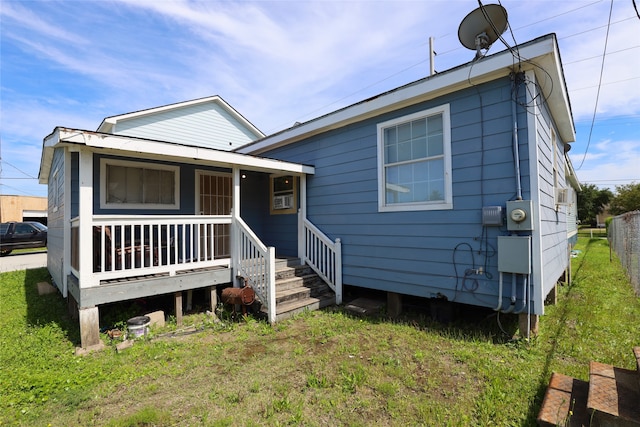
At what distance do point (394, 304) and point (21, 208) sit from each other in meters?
31.0

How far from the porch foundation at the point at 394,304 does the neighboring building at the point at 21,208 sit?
98.9ft

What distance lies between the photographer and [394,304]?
4836 millimetres

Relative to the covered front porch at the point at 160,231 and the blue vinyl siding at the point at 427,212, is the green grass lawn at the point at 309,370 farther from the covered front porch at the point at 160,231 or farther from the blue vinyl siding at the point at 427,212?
the blue vinyl siding at the point at 427,212

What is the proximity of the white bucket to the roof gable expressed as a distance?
8384mm

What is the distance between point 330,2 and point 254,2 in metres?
1.39

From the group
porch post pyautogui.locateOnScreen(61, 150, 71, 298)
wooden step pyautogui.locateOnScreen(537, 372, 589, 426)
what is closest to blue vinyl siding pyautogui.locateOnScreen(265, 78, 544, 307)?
wooden step pyautogui.locateOnScreen(537, 372, 589, 426)

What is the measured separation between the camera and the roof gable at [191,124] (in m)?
10.3

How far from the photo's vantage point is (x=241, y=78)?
8.99 meters

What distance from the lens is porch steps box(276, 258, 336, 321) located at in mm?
4754

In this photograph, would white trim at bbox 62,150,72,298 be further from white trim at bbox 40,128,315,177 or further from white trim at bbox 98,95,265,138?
white trim at bbox 98,95,265,138

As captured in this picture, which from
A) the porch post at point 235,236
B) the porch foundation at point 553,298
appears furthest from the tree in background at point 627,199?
the porch post at point 235,236

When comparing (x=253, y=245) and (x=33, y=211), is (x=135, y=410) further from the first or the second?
(x=33, y=211)

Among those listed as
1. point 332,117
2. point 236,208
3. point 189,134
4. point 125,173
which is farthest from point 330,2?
point 189,134

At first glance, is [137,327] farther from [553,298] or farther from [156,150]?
[553,298]
